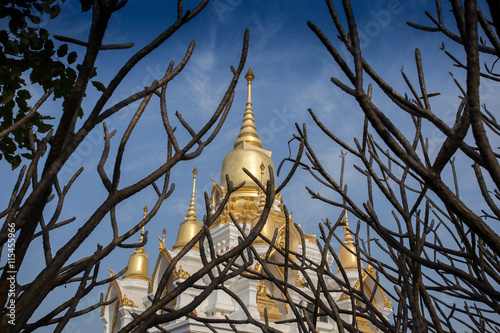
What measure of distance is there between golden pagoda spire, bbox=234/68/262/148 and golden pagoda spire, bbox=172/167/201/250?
14.5 ft

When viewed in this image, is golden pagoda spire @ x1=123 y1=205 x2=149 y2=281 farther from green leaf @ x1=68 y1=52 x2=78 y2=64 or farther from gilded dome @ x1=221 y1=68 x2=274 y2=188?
green leaf @ x1=68 y1=52 x2=78 y2=64

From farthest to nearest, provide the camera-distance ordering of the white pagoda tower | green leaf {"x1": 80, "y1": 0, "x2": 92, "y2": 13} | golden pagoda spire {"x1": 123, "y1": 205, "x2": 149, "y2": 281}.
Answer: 1. golden pagoda spire {"x1": 123, "y1": 205, "x2": 149, "y2": 281}
2. the white pagoda tower
3. green leaf {"x1": 80, "y1": 0, "x2": 92, "y2": 13}

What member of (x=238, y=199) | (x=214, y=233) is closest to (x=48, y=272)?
(x=214, y=233)

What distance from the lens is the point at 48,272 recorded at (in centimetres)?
154

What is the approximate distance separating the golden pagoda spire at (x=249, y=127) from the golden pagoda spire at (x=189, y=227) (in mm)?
4407

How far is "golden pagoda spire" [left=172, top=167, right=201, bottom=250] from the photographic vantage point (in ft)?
90.2

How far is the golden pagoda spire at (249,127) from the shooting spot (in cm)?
3300

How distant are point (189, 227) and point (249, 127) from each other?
29.6 ft

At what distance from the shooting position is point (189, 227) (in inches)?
1125

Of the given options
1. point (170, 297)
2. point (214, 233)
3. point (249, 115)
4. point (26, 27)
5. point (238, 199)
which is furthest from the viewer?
point (249, 115)

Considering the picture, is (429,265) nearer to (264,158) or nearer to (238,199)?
(238,199)

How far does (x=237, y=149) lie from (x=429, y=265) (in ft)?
101

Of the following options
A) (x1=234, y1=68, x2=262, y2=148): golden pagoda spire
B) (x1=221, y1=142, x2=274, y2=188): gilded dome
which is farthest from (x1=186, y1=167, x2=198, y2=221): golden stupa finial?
(x1=234, y1=68, x2=262, y2=148): golden pagoda spire

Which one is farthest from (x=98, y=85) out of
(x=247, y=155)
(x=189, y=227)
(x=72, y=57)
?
(x=247, y=155)
